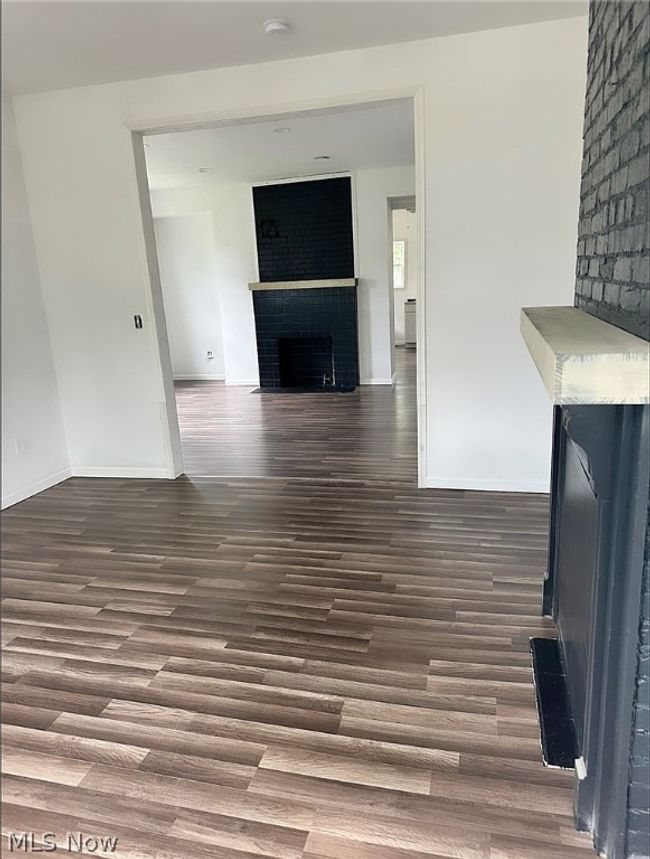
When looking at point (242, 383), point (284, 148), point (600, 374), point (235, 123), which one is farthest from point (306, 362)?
point (600, 374)

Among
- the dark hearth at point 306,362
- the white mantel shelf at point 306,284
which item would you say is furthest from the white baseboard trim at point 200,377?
the white mantel shelf at point 306,284

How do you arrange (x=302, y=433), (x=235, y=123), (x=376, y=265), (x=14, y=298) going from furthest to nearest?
(x=376, y=265), (x=302, y=433), (x=235, y=123), (x=14, y=298)

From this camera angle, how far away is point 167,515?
3.20 m

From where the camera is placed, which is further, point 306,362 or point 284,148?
point 306,362

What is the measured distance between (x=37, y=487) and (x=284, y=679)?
255 cm

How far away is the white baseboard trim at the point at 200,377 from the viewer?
7754 millimetres

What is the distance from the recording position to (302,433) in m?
4.77

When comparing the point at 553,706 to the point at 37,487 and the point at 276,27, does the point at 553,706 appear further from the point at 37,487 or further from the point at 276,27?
the point at 37,487

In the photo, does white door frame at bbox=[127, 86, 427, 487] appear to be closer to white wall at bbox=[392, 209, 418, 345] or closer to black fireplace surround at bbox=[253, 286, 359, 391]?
black fireplace surround at bbox=[253, 286, 359, 391]

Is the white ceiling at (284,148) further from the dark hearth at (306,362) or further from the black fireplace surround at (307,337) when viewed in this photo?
the dark hearth at (306,362)

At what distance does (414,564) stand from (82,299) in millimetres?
2679

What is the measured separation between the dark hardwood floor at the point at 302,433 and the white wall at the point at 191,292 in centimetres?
101

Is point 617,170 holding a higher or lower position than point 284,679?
higher

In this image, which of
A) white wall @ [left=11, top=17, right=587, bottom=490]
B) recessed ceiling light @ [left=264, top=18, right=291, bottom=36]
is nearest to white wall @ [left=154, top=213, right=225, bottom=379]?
white wall @ [left=11, top=17, right=587, bottom=490]
